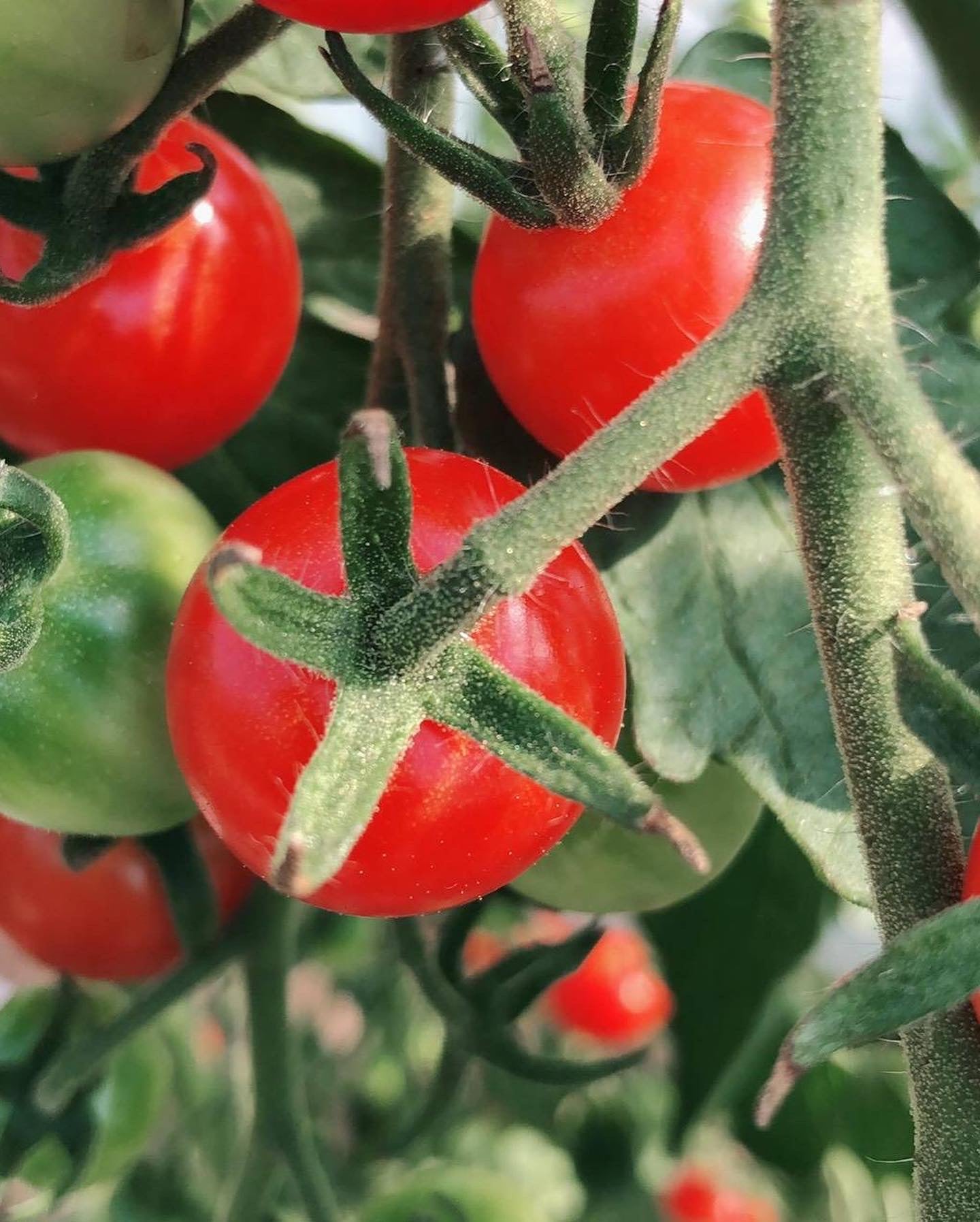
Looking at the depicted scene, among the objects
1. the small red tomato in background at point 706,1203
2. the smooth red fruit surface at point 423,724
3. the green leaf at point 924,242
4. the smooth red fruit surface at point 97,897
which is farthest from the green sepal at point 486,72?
the small red tomato in background at point 706,1203

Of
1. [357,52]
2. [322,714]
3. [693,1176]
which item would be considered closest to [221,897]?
[322,714]

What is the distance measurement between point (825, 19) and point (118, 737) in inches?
13.1

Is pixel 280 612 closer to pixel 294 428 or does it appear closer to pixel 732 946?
pixel 294 428

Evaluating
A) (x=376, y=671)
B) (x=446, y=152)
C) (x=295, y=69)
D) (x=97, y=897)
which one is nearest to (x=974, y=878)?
(x=376, y=671)

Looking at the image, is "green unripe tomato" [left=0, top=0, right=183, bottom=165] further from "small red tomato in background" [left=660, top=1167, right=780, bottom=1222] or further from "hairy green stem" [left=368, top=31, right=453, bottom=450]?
"small red tomato in background" [left=660, top=1167, right=780, bottom=1222]

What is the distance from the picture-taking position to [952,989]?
267 mm

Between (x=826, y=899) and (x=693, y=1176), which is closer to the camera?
(x=826, y=899)

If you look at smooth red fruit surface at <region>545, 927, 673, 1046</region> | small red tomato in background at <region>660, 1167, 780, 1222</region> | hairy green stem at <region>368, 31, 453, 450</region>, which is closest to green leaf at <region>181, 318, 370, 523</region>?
hairy green stem at <region>368, 31, 453, 450</region>

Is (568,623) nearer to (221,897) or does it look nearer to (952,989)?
(952,989)

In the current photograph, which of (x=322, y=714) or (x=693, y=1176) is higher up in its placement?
(x=322, y=714)

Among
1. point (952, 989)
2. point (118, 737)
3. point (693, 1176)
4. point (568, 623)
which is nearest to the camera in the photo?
point (952, 989)

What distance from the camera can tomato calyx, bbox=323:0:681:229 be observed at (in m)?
0.37

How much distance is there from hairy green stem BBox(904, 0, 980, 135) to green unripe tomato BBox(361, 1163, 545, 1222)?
64 centimetres

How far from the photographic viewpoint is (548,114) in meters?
0.37
